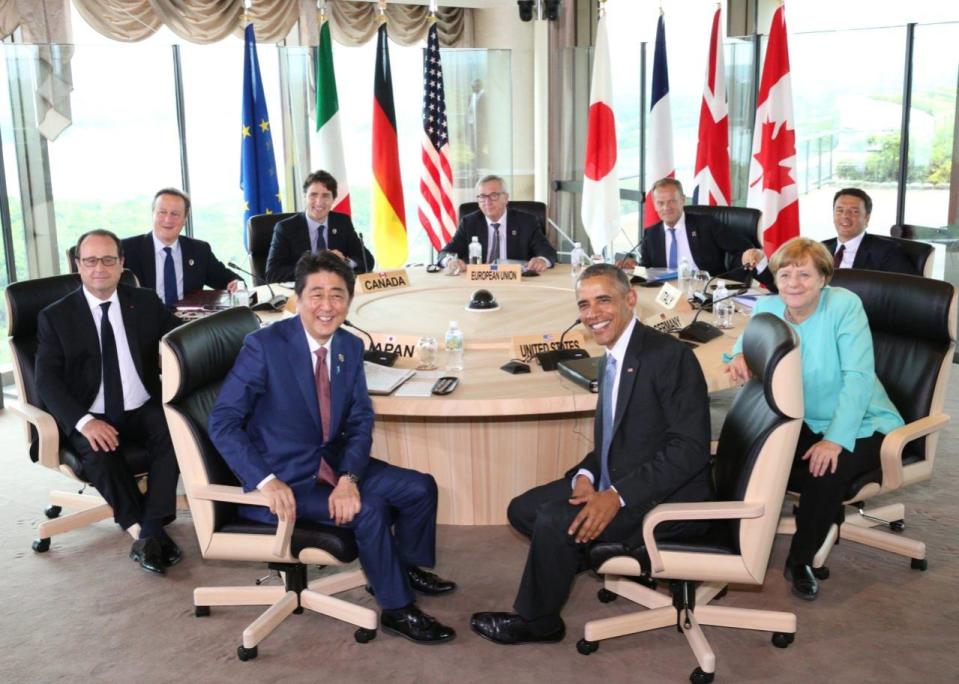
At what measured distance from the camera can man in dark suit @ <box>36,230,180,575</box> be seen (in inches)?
143

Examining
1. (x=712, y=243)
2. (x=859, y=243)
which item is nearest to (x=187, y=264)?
(x=712, y=243)

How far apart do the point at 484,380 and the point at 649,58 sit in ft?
17.4

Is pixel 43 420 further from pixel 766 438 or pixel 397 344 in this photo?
pixel 766 438

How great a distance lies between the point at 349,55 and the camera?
8500 mm

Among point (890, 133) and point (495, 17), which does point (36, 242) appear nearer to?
point (495, 17)

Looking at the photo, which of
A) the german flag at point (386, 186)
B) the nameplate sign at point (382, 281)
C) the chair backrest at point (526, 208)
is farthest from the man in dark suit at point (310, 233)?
the german flag at point (386, 186)

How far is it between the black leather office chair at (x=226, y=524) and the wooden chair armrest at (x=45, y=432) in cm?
80

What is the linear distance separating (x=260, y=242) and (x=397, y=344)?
2.35 metres

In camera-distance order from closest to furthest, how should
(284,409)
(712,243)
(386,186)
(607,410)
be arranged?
(607,410), (284,409), (712,243), (386,186)

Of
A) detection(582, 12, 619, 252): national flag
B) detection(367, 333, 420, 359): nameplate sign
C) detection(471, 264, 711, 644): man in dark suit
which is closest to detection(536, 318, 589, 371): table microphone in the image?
detection(367, 333, 420, 359): nameplate sign

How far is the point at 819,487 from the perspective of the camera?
10.8 feet

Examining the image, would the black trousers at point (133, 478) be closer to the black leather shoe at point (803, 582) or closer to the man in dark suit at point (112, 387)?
the man in dark suit at point (112, 387)

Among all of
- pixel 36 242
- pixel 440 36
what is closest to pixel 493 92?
pixel 440 36

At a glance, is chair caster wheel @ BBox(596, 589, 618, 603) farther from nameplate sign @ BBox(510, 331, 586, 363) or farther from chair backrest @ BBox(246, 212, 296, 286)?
chair backrest @ BBox(246, 212, 296, 286)
